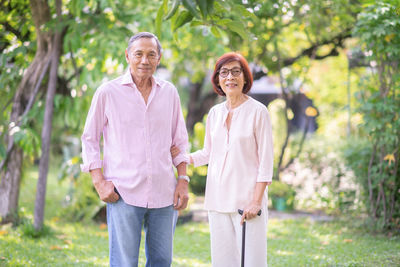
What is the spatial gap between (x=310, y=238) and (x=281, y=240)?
0.37 metres

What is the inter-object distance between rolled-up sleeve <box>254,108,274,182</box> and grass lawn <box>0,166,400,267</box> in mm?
1885

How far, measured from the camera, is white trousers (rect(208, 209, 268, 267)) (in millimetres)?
2750

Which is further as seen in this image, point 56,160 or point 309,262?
point 56,160

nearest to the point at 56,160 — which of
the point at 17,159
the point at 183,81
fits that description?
the point at 183,81

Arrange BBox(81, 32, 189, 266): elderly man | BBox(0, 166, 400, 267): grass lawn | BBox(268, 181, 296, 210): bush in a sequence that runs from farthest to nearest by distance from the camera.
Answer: BBox(268, 181, 296, 210): bush < BBox(0, 166, 400, 267): grass lawn < BBox(81, 32, 189, 266): elderly man

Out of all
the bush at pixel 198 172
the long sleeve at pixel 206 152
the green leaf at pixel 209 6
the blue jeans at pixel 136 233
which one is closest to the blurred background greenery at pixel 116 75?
the long sleeve at pixel 206 152

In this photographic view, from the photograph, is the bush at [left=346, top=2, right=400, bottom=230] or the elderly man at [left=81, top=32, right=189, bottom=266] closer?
the elderly man at [left=81, top=32, right=189, bottom=266]

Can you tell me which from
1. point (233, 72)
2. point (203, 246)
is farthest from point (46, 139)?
point (233, 72)

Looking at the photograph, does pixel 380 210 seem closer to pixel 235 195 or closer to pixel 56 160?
pixel 235 195

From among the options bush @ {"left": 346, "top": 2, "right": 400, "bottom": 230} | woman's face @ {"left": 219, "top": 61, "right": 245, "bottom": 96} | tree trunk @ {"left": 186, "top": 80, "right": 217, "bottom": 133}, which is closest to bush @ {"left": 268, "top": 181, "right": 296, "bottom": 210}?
bush @ {"left": 346, "top": 2, "right": 400, "bottom": 230}

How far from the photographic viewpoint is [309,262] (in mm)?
4336

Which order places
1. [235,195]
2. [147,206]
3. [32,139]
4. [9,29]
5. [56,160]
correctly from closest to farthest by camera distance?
[147,206] < [235,195] < [32,139] < [9,29] < [56,160]

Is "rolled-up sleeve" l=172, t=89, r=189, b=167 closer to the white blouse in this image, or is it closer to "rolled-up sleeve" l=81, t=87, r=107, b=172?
the white blouse

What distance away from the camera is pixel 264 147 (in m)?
2.73
